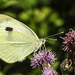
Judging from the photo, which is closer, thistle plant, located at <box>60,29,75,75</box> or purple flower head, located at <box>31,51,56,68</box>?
thistle plant, located at <box>60,29,75,75</box>

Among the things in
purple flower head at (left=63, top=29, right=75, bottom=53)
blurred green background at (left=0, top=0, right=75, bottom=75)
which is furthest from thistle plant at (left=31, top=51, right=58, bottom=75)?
purple flower head at (left=63, top=29, right=75, bottom=53)

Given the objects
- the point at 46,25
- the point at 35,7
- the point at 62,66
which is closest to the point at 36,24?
the point at 46,25

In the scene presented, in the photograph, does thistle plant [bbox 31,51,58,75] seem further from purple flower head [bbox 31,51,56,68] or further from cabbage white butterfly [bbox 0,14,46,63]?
cabbage white butterfly [bbox 0,14,46,63]

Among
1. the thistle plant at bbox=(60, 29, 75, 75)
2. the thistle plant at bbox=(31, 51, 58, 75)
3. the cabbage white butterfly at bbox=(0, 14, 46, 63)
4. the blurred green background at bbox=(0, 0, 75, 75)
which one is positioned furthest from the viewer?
the blurred green background at bbox=(0, 0, 75, 75)

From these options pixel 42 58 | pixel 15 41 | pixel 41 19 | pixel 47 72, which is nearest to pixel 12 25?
pixel 15 41

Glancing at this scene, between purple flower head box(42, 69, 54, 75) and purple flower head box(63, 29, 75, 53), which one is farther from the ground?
purple flower head box(63, 29, 75, 53)

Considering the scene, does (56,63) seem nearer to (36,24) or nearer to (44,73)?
(44,73)
